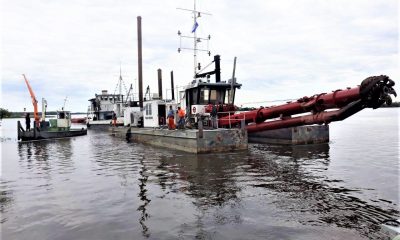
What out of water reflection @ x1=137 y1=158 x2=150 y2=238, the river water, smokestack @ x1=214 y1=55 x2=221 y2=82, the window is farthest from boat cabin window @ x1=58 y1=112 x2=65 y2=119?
water reflection @ x1=137 y1=158 x2=150 y2=238

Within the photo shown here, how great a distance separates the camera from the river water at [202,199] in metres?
6.29

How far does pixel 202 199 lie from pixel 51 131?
87.2 feet

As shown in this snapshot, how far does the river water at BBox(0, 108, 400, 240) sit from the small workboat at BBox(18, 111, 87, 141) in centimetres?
1518

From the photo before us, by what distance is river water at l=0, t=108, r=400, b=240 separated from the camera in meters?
6.29

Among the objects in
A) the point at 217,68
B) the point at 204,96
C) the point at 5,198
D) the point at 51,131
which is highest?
the point at 217,68

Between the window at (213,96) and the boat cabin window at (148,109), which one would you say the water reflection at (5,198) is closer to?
the window at (213,96)

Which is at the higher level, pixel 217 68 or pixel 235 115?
pixel 217 68

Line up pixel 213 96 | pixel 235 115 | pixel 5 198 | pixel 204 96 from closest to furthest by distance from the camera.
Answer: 1. pixel 5 198
2. pixel 235 115
3. pixel 204 96
4. pixel 213 96

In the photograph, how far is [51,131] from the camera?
30.6 m

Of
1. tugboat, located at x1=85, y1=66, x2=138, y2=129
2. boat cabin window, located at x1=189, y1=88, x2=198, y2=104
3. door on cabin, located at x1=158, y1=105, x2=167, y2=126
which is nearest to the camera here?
boat cabin window, located at x1=189, y1=88, x2=198, y2=104

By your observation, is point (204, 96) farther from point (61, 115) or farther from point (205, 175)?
point (61, 115)

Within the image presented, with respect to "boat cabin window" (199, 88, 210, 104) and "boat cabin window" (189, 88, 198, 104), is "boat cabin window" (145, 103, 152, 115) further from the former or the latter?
"boat cabin window" (199, 88, 210, 104)

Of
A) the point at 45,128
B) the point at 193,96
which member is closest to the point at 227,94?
the point at 193,96

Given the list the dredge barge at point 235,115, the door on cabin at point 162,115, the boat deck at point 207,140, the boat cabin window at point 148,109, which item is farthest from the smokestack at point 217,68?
the boat deck at point 207,140
